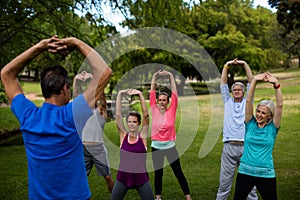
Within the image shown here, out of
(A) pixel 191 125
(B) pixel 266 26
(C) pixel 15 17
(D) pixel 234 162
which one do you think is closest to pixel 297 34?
(B) pixel 266 26

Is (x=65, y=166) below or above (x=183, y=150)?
above

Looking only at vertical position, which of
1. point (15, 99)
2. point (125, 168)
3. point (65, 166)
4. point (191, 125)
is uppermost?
point (15, 99)

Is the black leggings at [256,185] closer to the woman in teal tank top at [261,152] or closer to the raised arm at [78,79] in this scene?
the woman in teal tank top at [261,152]

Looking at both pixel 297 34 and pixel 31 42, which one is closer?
pixel 31 42

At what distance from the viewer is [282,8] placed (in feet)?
23.4

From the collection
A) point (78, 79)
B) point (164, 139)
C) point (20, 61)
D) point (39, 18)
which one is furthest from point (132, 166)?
point (39, 18)

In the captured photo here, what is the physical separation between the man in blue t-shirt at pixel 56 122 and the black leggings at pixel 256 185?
195 centimetres

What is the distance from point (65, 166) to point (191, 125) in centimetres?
1355

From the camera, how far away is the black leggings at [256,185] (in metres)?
3.67

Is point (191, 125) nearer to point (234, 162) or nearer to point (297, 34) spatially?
point (234, 162)

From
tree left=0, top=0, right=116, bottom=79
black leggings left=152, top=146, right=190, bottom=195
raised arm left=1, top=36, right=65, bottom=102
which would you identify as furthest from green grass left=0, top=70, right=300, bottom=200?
raised arm left=1, top=36, right=65, bottom=102

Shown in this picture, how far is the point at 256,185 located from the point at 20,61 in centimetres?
264

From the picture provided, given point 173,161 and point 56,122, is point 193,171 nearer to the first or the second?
point 173,161

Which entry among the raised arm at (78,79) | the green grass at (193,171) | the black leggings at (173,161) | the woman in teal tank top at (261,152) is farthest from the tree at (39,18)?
the woman in teal tank top at (261,152)
